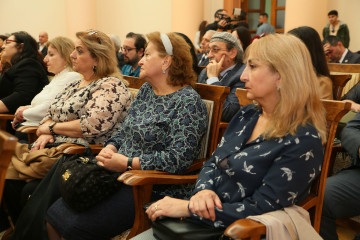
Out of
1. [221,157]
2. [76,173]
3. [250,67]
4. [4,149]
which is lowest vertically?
[76,173]

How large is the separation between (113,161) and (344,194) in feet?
3.69

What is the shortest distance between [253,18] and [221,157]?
8.66 meters

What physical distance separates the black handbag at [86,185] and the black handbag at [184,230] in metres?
0.41

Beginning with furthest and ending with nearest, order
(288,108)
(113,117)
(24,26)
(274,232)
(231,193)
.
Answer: (24,26) < (113,117) < (231,193) < (288,108) < (274,232)

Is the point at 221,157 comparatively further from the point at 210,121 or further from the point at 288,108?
the point at 210,121

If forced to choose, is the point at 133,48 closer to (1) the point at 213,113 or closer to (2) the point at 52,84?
(2) the point at 52,84

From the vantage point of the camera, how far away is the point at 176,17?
728 cm

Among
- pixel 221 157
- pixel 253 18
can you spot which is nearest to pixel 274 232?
pixel 221 157

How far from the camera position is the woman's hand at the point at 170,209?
150 centimetres

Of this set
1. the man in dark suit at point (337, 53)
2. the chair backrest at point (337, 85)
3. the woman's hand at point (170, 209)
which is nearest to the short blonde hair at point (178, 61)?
the woman's hand at point (170, 209)

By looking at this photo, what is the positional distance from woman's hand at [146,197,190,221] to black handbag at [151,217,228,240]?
0.8 inches

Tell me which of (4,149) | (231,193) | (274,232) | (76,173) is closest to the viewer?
(4,149)

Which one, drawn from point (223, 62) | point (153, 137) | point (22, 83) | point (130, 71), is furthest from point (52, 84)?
point (153, 137)

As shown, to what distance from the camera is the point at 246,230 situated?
123cm
